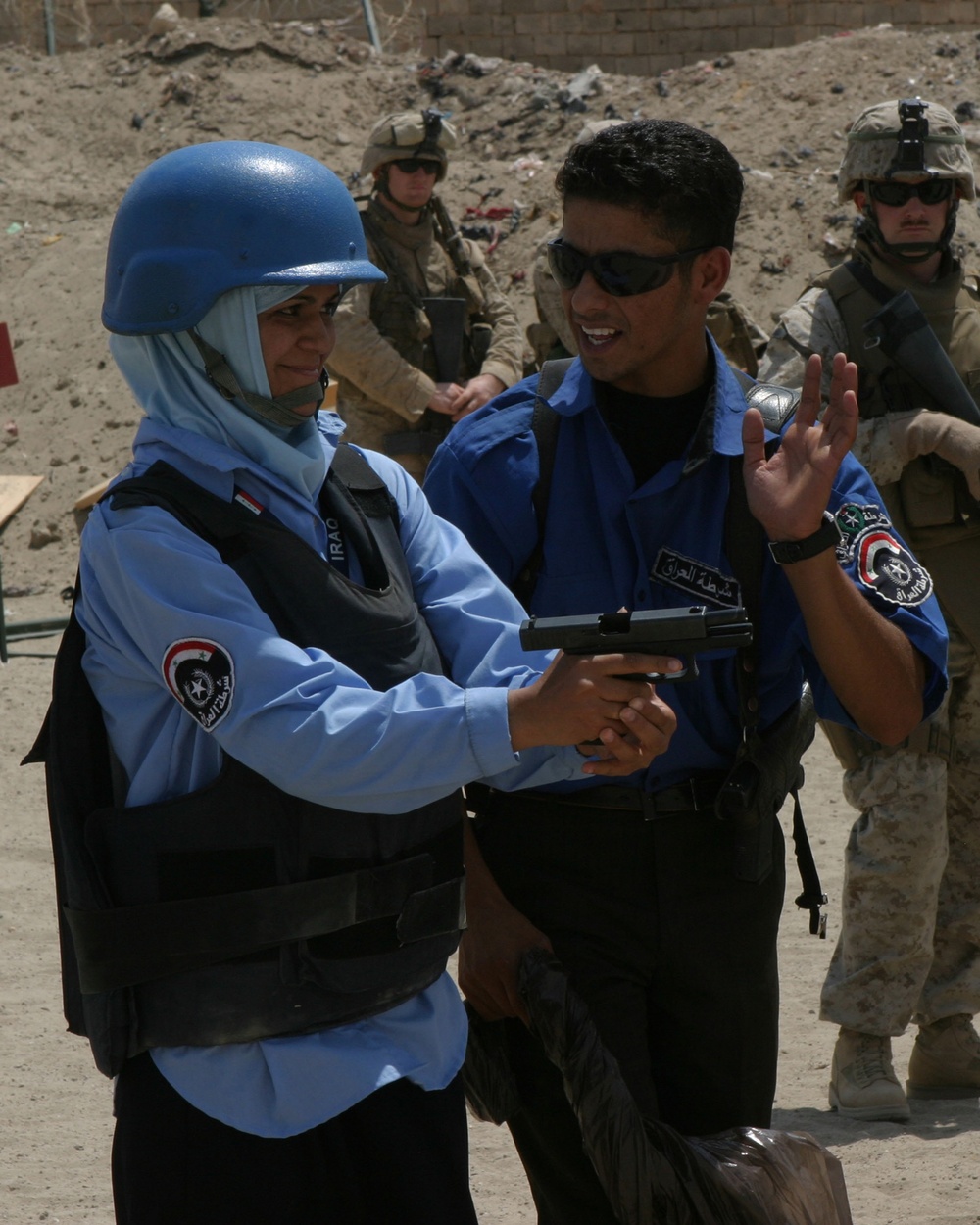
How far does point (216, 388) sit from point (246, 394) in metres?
0.04

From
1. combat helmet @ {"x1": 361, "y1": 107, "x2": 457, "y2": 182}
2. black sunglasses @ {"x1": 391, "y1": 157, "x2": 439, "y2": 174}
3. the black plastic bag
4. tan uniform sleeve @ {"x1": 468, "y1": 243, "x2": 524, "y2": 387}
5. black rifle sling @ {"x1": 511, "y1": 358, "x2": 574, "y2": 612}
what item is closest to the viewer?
the black plastic bag

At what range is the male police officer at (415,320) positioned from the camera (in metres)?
7.41

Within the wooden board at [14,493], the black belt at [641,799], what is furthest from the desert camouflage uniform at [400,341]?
the black belt at [641,799]

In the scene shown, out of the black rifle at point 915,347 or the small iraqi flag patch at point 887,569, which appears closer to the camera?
the small iraqi flag patch at point 887,569

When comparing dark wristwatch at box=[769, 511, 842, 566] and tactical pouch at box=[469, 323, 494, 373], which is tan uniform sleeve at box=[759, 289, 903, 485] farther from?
tactical pouch at box=[469, 323, 494, 373]

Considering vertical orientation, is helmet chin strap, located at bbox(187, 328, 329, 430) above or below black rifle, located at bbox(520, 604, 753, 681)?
above

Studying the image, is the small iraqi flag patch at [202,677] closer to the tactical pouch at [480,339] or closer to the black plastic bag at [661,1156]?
the black plastic bag at [661,1156]

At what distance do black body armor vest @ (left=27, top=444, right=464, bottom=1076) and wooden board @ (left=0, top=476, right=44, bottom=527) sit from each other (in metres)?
7.23

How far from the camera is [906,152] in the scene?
4.18m

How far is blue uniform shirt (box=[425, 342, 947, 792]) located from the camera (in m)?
2.47

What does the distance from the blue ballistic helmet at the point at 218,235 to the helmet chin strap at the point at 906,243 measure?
2457 mm

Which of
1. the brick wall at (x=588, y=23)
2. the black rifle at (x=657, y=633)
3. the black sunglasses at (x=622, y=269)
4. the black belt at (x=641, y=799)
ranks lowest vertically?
the black belt at (x=641, y=799)

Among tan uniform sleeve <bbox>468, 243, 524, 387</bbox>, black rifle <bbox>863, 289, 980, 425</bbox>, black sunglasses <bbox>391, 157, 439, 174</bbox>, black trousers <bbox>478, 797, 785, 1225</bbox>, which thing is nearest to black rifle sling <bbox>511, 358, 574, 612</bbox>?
black trousers <bbox>478, 797, 785, 1225</bbox>

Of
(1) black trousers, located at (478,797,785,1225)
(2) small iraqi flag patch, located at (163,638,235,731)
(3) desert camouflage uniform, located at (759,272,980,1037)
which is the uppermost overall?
(2) small iraqi flag patch, located at (163,638,235,731)
